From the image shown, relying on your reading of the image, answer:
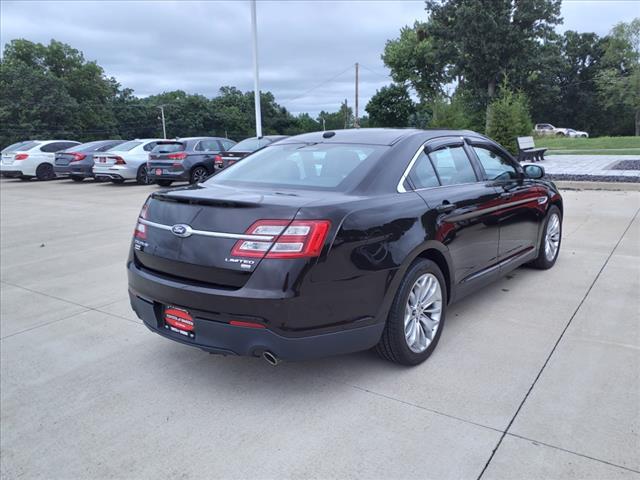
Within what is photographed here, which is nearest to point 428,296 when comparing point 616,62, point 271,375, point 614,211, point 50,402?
point 271,375

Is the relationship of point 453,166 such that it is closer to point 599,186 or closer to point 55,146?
point 599,186

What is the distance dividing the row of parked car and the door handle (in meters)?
9.38

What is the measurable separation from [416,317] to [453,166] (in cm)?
137

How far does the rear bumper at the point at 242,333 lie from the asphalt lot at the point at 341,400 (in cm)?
37

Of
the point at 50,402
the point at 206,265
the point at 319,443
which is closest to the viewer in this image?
the point at 319,443

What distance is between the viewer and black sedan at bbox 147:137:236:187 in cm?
1464

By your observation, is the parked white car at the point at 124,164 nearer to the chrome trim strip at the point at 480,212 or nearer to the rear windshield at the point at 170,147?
the rear windshield at the point at 170,147

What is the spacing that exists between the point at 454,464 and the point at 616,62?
218ft

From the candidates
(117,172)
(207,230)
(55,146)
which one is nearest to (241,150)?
(117,172)

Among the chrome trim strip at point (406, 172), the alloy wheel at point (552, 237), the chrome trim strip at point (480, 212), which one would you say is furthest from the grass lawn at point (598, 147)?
the chrome trim strip at point (406, 172)

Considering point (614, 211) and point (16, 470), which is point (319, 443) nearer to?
point (16, 470)

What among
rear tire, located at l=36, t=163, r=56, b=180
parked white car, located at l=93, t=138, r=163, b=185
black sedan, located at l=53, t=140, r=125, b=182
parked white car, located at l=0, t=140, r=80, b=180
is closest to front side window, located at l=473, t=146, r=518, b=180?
parked white car, located at l=93, t=138, r=163, b=185

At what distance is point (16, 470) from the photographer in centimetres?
252

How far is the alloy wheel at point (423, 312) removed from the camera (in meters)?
3.30
